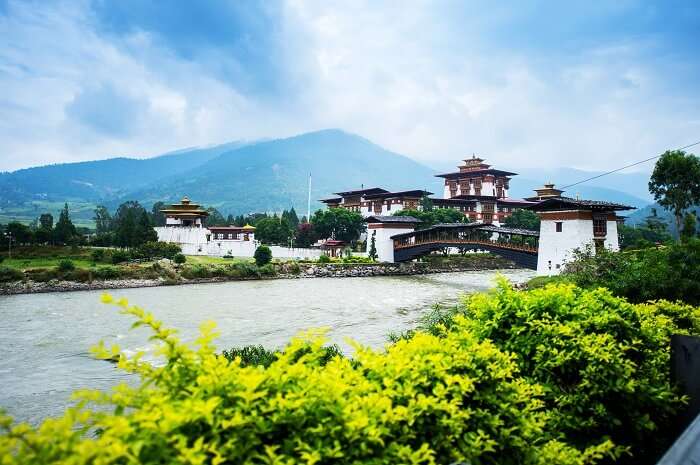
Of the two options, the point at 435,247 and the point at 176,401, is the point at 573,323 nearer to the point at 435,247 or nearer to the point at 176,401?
the point at 176,401

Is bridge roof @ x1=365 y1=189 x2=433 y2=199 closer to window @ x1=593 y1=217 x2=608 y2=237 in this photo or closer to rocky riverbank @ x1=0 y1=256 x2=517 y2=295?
rocky riverbank @ x1=0 y1=256 x2=517 y2=295

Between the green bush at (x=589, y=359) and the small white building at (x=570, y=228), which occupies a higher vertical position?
the small white building at (x=570, y=228)

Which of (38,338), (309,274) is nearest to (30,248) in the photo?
(309,274)

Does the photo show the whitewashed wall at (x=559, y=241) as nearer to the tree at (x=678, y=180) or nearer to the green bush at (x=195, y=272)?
the tree at (x=678, y=180)

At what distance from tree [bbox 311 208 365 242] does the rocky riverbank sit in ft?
41.0

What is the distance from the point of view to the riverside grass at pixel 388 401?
2.09 m

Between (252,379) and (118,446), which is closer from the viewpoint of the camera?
(118,446)

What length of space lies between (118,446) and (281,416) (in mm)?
807

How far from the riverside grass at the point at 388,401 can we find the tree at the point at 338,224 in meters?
53.2

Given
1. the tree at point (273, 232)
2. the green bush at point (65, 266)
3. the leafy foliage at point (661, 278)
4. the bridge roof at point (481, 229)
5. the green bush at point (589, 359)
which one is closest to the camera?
the green bush at point (589, 359)

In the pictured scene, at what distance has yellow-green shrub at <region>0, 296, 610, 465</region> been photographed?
1998mm

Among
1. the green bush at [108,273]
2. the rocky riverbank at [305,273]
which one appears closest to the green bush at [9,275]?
the rocky riverbank at [305,273]

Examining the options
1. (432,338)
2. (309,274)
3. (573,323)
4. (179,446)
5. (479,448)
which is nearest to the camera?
(179,446)

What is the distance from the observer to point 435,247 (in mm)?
44000
